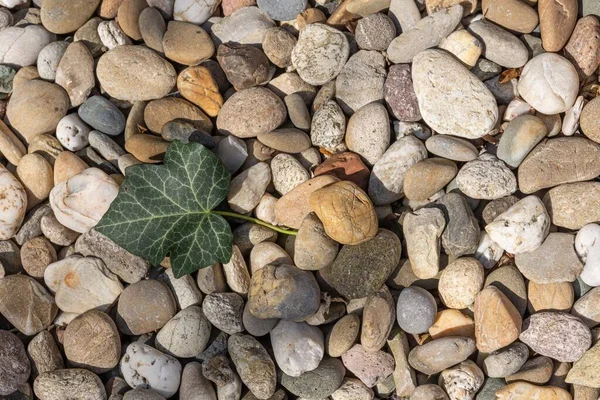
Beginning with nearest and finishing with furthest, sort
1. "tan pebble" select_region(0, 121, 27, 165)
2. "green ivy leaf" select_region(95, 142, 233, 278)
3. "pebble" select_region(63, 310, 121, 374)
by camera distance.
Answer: "green ivy leaf" select_region(95, 142, 233, 278), "pebble" select_region(63, 310, 121, 374), "tan pebble" select_region(0, 121, 27, 165)

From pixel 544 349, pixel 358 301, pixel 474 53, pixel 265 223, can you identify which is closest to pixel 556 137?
pixel 474 53

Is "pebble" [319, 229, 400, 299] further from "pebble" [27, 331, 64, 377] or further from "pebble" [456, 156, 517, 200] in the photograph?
"pebble" [27, 331, 64, 377]

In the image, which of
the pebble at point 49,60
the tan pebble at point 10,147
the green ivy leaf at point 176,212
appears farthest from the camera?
the pebble at point 49,60

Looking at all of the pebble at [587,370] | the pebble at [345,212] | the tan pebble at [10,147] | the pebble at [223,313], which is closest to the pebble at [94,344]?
the pebble at [223,313]

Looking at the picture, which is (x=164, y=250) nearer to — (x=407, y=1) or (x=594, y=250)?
(x=407, y=1)

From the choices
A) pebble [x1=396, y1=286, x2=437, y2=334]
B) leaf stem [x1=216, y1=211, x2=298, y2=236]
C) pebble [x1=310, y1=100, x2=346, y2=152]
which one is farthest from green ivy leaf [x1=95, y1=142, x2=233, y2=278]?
pebble [x1=396, y1=286, x2=437, y2=334]

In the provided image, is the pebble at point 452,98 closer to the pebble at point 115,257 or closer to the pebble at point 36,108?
the pebble at point 115,257
